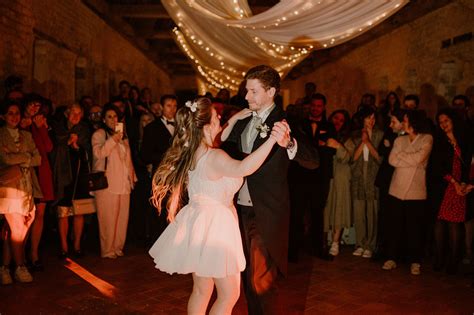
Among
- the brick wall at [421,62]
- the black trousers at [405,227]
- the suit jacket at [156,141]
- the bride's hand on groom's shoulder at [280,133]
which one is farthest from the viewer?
the brick wall at [421,62]

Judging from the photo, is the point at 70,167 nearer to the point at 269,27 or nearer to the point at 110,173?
the point at 110,173

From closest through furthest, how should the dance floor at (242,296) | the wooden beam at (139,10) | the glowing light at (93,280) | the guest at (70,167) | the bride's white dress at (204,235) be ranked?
the bride's white dress at (204,235) → the dance floor at (242,296) → the glowing light at (93,280) → the guest at (70,167) → the wooden beam at (139,10)

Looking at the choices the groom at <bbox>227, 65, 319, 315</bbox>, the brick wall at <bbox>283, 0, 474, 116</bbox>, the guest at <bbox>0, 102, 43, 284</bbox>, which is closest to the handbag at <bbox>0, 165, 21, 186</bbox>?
the guest at <bbox>0, 102, 43, 284</bbox>

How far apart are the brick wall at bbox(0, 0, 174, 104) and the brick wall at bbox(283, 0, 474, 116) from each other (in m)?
6.76

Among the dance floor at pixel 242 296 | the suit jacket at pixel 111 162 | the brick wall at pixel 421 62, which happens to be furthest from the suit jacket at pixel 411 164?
the brick wall at pixel 421 62

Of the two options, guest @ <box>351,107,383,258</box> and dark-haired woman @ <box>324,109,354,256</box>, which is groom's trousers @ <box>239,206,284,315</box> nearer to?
dark-haired woman @ <box>324,109,354,256</box>

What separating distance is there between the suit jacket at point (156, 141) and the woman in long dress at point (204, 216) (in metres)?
3.16

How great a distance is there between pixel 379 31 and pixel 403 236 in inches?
302

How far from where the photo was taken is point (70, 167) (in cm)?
608

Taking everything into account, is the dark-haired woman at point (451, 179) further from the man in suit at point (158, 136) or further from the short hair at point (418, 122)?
the man in suit at point (158, 136)

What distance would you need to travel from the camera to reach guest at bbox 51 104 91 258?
6.00 m

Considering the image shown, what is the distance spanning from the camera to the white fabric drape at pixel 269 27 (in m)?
4.55

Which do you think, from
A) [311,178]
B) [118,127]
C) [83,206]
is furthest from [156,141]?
[311,178]

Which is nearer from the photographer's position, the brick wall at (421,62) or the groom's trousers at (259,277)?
the groom's trousers at (259,277)
